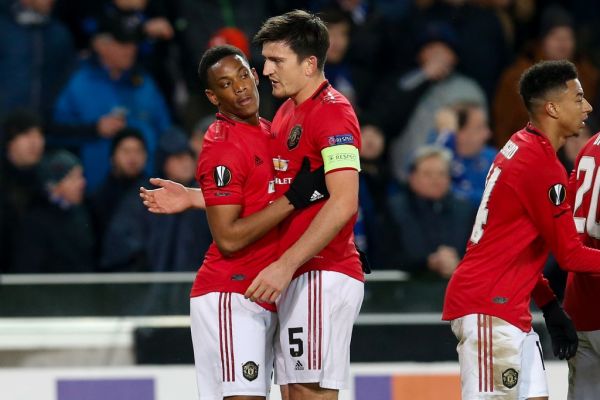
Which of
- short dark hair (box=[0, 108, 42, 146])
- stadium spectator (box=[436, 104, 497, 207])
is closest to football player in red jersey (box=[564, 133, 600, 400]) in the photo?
stadium spectator (box=[436, 104, 497, 207])

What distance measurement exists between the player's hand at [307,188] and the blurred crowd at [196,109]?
2.37 metres

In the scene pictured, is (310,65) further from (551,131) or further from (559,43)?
(559,43)

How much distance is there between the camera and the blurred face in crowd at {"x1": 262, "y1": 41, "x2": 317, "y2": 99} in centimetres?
490

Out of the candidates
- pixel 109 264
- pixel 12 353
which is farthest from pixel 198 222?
pixel 12 353

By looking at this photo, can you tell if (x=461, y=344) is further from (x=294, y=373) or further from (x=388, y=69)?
(x=388, y=69)

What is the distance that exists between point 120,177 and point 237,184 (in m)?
2.97

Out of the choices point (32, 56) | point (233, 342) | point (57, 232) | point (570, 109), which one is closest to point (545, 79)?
point (570, 109)

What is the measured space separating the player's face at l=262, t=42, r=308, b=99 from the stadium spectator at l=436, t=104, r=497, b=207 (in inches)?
117

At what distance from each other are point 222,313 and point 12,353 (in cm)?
207

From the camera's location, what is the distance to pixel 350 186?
475cm

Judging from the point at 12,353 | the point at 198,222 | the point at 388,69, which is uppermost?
the point at 388,69

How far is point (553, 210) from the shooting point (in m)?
4.70

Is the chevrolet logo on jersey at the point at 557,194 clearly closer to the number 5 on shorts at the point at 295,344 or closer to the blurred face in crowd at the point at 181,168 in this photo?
Answer: the number 5 on shorts at the point at 295,344

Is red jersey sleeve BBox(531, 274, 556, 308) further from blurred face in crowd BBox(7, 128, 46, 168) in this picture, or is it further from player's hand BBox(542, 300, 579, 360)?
blurred face in crowd BBox(7, 128, 46, 168)
